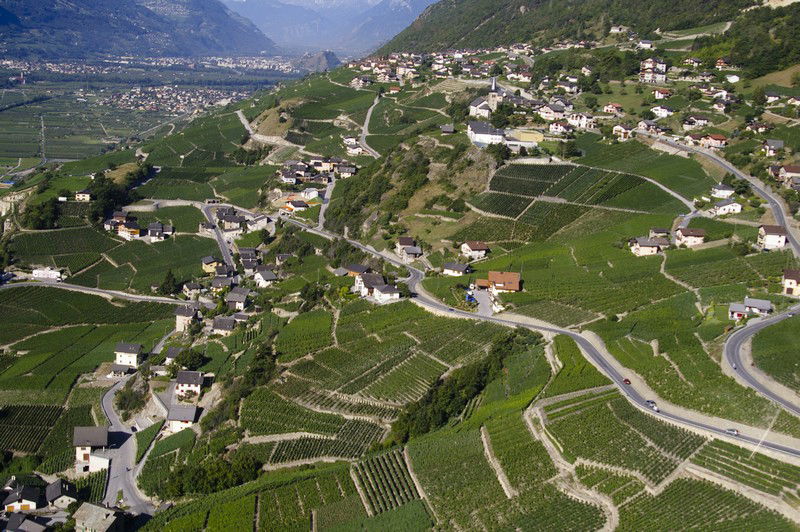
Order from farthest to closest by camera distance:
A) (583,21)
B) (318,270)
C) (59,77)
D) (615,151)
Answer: (59,77), (583,21), (615,151), (318,270)

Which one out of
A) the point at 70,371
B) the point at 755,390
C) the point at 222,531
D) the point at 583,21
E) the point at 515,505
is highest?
the point at 583,21

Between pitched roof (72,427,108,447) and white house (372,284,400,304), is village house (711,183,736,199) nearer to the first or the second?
white house (372,284,400,304)

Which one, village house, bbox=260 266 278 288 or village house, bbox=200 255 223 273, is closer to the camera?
village house, bbox=260 266 278 288

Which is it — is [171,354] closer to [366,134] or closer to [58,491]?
[58,491]

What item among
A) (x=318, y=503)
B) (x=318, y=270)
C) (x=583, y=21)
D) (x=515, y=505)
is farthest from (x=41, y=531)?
(x=583, y=21)

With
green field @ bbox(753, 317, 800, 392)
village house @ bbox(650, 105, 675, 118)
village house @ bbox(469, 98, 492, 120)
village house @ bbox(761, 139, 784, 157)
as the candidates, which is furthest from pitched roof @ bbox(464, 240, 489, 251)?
village house @ bbox(650, 105, 675, 118)

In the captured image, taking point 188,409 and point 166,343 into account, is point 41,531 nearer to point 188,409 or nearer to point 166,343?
point 188,409

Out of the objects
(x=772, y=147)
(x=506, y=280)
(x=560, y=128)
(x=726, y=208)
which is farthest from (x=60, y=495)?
(x=772, y=147)
